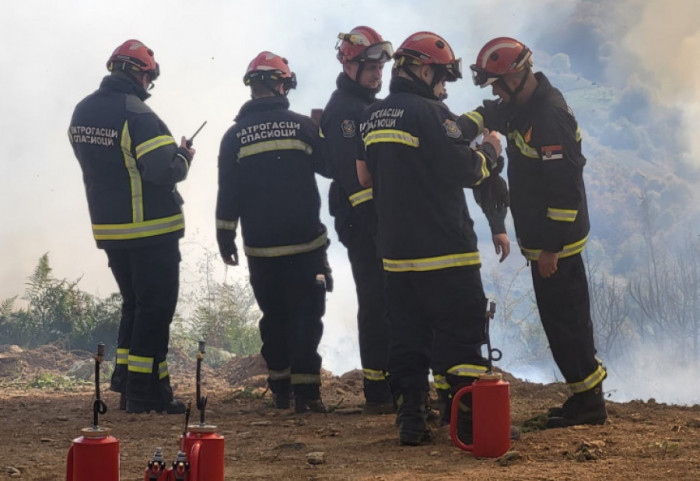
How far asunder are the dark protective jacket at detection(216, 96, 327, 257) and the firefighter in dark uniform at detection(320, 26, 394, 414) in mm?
287

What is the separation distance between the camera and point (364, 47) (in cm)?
713

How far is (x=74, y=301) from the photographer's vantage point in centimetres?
1248

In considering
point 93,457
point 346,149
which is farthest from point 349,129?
point 93,457

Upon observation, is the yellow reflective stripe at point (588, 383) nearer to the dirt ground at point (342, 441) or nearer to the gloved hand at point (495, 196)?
the dirt ground at point (342, 441)

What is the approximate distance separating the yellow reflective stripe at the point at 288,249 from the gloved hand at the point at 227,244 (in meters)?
0.20

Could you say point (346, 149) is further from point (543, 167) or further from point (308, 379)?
point (308, 379)

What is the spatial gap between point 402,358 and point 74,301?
7629mm

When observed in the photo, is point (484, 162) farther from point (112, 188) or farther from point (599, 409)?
point (112, 188)

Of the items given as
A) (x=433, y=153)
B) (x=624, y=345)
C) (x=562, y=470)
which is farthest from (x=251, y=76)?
(x=624, y=345)

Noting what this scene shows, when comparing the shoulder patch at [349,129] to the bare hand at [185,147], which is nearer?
the shoulder patch at [349,129]

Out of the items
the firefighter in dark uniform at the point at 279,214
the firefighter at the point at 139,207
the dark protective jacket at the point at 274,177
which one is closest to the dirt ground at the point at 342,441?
the firefighter at the point at 139,207

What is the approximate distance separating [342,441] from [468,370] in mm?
1024

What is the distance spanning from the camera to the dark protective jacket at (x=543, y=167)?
5867mm

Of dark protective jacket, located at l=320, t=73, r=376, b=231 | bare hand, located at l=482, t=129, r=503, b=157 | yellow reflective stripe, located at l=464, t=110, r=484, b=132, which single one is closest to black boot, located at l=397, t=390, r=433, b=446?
dark protective jacket, located at l=320, t=73, r=376, b=231
